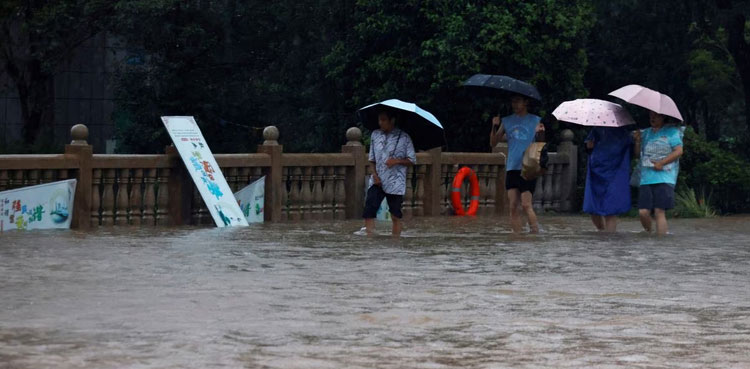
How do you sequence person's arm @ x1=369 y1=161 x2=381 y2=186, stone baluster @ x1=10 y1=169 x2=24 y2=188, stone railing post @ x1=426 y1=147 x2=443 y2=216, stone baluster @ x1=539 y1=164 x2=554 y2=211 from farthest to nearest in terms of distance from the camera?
stone baluster @ x1=539 y1=164 x2=554 y2=211, stone railing post @ x1=426 y1=147 x2=443 y2=216, stone baluster @ x1=10 y1=169 x2=24 y2=188, person's arm @ x1=369 y1=161 x2=381 y2=186

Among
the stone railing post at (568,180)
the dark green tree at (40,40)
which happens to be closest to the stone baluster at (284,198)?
the stone railing post at (568,180)

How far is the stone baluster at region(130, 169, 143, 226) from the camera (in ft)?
57.8

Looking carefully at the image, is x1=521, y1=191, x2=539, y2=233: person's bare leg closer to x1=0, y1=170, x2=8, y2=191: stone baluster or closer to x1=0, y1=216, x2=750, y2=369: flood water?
x1=0, y1=216, x2=750, y2=369: flood water

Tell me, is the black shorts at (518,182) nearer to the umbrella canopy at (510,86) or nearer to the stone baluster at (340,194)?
the umbrella canopy at (510,86)

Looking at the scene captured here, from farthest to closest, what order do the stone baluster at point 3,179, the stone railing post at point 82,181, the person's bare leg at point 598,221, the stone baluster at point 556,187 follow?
the stone baluster at point 556,187
the stone railing post at point 82,181
the person's bare leg at point 598,221
the stone baluster at point 3,179

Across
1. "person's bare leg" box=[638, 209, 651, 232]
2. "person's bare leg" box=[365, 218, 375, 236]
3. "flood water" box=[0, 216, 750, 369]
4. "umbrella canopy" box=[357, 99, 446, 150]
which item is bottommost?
"flood water" box=[0, 216, 750, 369]

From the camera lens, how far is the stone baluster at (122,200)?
57.3 ft

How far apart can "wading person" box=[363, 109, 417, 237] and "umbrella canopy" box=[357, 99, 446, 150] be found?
0.48 feet

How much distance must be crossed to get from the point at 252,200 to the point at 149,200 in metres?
1.46

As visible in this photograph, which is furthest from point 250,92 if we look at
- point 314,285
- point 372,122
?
point 314,285

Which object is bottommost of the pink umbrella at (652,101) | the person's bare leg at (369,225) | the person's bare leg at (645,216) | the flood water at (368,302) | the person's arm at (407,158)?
Answer: the flood water at (368,302)

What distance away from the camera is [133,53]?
3130 cm

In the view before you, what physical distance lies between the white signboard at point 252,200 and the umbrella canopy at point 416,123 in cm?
297

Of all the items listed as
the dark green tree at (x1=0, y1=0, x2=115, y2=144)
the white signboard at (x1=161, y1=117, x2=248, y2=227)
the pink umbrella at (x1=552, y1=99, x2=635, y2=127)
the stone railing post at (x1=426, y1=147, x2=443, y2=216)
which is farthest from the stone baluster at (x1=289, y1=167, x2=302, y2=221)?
the dark green tree at (x1=0, y1=0, x2=115, y2=144)
